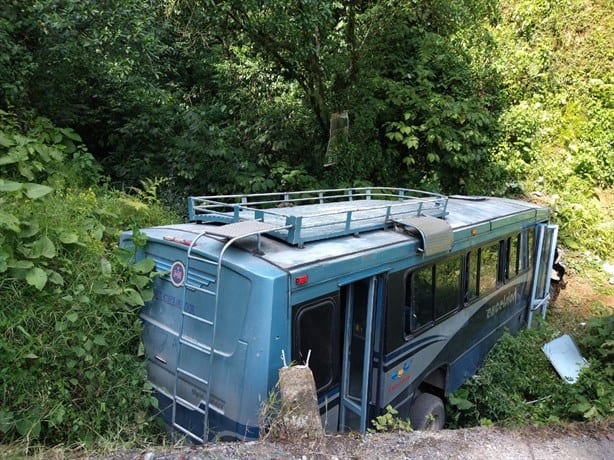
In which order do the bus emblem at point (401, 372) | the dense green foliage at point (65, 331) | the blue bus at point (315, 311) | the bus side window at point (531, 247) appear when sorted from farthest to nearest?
the bus side window at point (531, 247) < the bus emblem at point (401, 372) < the dense green foliage at point (65, 331) < the blue bus at point (315, 311)

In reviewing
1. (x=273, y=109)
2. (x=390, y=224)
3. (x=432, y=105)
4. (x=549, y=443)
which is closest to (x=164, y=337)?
(x=390, y=224)

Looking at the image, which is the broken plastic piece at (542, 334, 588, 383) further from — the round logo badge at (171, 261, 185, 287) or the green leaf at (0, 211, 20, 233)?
the green leaf at (0, 211, 20, 233)

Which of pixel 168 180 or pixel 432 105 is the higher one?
pixel 432 105

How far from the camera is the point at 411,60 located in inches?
408

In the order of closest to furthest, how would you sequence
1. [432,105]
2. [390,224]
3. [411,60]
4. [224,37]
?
[390,224] → [224,37] → [432,105] → [411,60]

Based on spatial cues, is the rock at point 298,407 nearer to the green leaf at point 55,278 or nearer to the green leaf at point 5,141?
the green leaf at point 55,278

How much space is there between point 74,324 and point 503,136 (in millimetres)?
10715

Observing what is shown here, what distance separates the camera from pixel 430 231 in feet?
14.7

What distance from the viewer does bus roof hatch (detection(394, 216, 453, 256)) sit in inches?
174

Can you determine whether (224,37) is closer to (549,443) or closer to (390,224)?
(390,224)

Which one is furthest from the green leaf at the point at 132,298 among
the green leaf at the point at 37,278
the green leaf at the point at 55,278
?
the green leaf at the point at 37,278

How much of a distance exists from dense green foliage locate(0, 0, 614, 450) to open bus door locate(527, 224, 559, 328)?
4.30 feet

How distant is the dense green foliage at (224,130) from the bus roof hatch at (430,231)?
1.92m

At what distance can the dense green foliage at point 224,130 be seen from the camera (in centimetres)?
368
